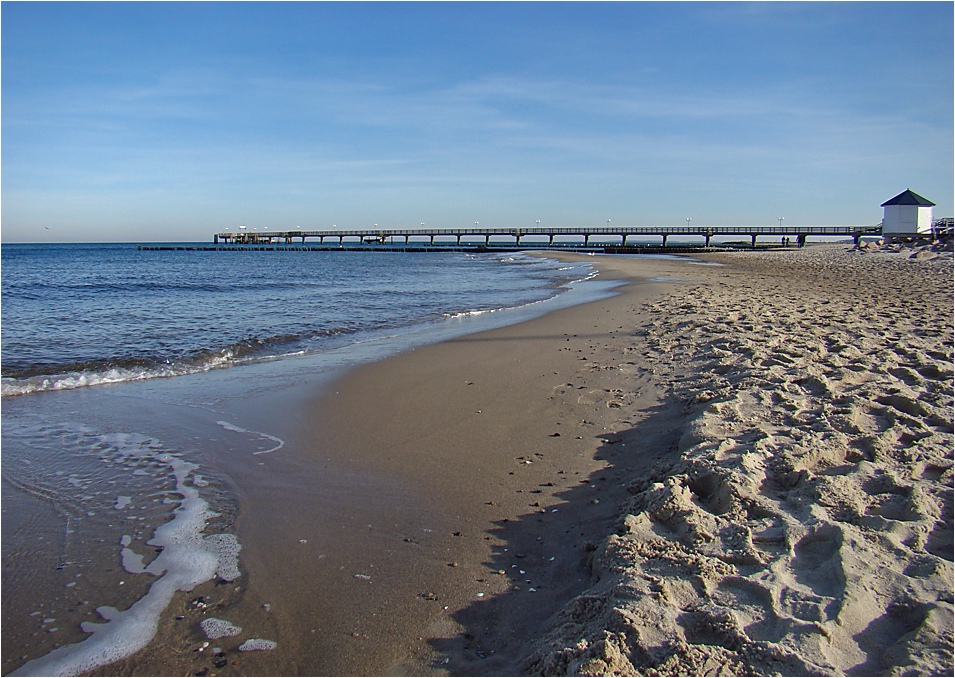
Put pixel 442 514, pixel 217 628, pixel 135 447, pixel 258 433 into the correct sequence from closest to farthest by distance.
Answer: pixel 217 628
pixel 442 514
pixel 135 447
pixel 258 433

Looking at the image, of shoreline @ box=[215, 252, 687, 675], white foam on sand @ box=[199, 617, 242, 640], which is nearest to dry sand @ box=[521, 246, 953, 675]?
shoreline @ box=[215, 252, 687, 675]

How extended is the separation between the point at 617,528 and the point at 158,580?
2.55 metres

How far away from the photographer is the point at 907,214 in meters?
44.0

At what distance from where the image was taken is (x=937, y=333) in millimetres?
8023

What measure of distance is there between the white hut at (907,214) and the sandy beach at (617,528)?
149 feet

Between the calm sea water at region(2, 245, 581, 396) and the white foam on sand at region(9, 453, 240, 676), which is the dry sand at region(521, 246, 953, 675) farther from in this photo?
the calm sea water at region(2, 245, 581, 396)

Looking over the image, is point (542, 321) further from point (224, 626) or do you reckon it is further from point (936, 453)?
point (224, 626)

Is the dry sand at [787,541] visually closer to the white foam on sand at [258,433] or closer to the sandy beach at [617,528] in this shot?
the sandy beach at [617,528]

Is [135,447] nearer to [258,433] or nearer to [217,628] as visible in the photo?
[258,433]

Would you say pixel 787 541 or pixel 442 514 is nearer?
pixel 787 541

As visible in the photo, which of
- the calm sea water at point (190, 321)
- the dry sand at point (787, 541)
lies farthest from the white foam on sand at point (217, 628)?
the calm sea water at point (190, 321)

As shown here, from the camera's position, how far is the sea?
3.05m

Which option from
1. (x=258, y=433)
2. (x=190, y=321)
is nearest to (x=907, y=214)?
(x=190, y=321)

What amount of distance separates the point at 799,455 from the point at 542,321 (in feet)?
30.4
